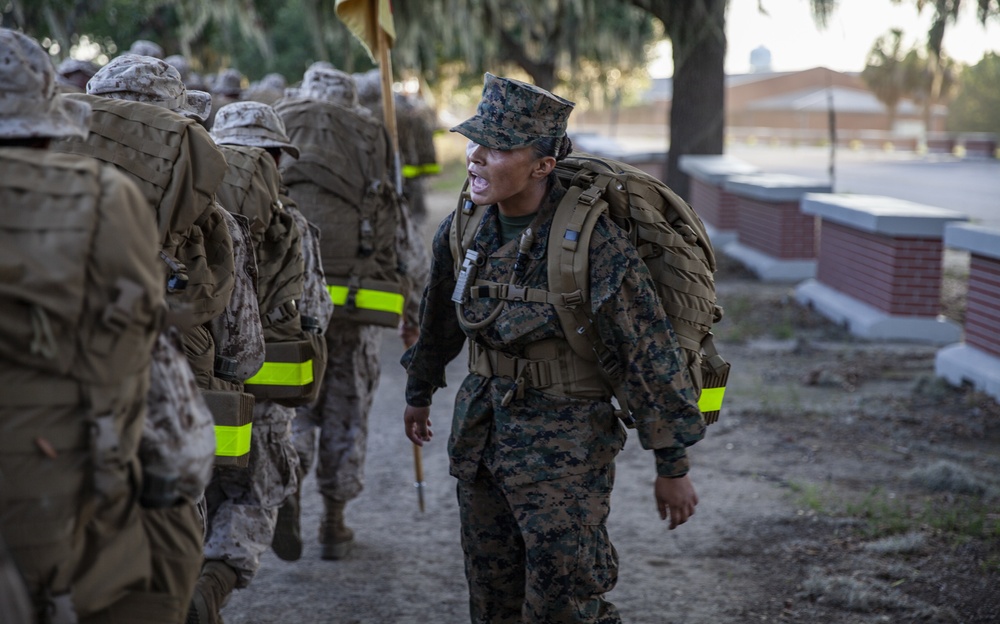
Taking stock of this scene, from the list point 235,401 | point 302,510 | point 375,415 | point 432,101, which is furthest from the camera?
point 432,101

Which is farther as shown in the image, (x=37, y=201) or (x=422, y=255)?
(x=422, y=255)

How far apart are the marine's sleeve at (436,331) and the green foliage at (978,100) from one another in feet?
213

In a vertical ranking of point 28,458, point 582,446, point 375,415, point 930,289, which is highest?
point 28,458

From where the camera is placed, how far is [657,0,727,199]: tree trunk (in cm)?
1333

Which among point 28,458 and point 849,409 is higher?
point 28,458

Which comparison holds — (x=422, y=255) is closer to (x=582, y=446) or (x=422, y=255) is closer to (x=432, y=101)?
(x=582, y=446)

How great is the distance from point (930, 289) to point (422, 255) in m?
5.17

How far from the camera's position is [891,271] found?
904 centimetres

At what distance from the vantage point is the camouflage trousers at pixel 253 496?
3.69 metres

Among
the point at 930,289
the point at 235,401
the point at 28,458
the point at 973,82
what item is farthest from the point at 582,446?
the point at 973,82

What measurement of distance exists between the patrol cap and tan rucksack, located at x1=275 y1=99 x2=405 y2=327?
9.75 ft

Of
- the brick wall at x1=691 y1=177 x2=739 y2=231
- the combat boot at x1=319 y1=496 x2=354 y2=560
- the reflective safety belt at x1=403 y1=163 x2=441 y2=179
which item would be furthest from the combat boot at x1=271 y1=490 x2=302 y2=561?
the brick wall at x1=691 y1=177 x2=739 y2=231

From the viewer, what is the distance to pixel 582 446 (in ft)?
10.2

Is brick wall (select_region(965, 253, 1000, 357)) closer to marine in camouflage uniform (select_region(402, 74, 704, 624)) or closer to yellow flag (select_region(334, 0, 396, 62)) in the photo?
yellow flag (select_region(334, 0, 396, 62))
